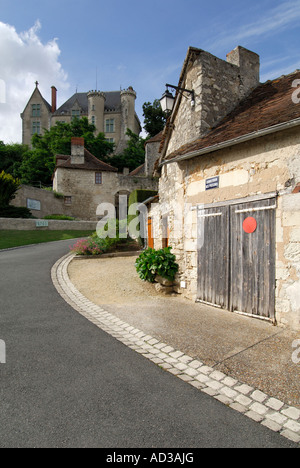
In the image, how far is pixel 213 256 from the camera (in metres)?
6.25

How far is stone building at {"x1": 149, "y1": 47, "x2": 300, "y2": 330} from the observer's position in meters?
4.80

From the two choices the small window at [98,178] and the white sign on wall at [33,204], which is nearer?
the white sign on wall at [33,204]

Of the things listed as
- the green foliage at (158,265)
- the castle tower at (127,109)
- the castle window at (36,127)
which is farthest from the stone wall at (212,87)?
the castle window at (36,127)

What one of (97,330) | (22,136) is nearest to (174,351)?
(97,330)

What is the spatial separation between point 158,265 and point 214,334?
9.82ft

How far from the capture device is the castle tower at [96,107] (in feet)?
166

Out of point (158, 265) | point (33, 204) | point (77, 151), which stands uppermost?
point (77, 151)

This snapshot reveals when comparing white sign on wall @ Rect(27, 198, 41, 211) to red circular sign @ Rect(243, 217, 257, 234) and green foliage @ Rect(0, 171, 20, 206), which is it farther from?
red circular sign @ Rect(243, 217, 257, 234)

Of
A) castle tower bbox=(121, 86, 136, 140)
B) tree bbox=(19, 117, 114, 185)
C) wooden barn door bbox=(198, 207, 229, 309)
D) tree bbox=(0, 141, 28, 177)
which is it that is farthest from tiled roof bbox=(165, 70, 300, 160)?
castle tower bbox=(121, 86, 136, 140)

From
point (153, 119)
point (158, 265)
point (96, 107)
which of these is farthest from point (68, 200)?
point (96, 107)

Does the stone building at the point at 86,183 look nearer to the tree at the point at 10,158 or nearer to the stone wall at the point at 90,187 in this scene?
the stone wall at the point at 90,187

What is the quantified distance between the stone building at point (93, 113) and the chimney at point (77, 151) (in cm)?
1952

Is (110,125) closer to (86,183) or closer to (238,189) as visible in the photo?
(86,183)

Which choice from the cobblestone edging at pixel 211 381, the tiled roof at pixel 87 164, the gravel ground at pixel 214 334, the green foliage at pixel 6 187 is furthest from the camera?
the tiled roof at pixel 87 164
